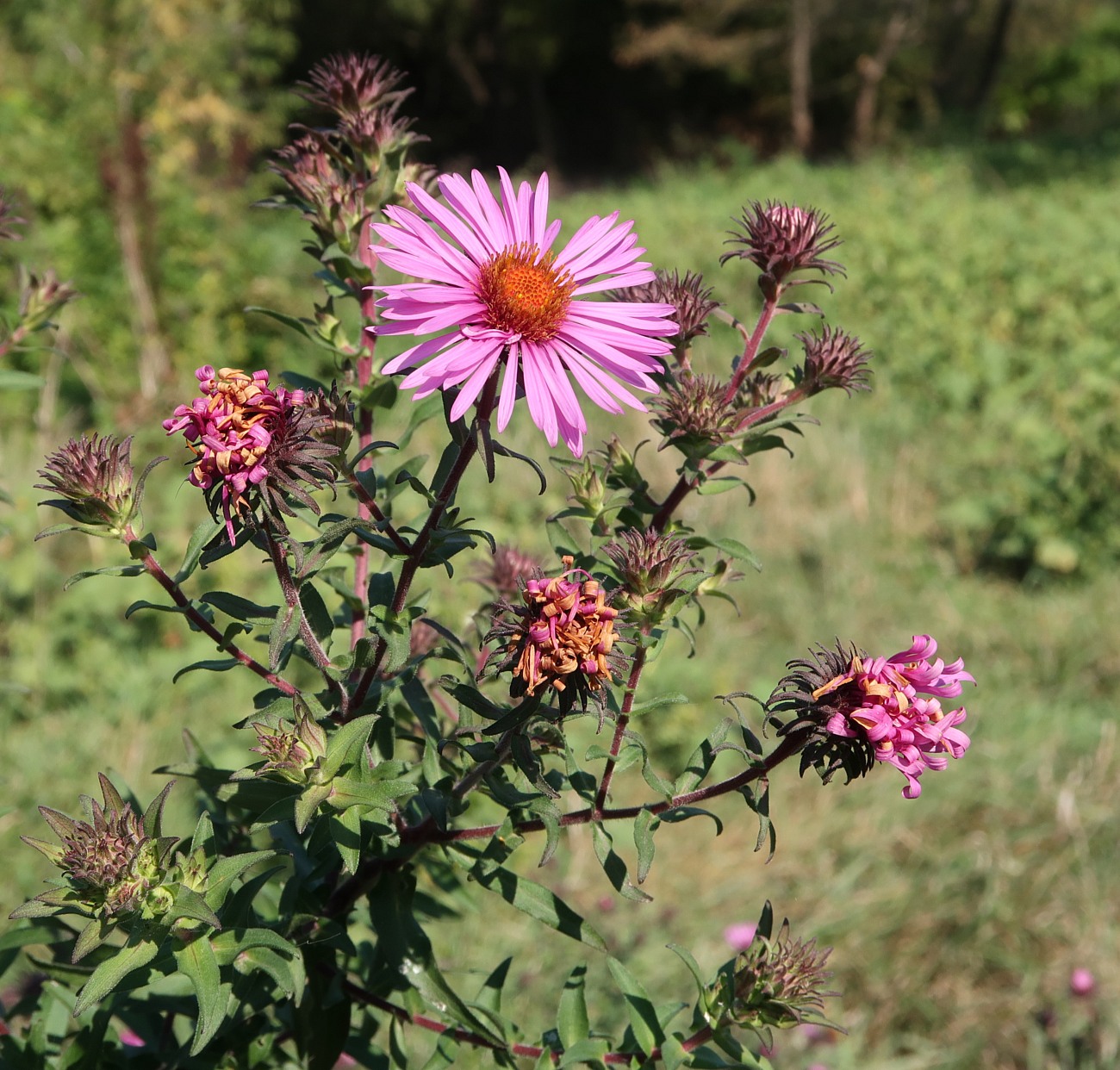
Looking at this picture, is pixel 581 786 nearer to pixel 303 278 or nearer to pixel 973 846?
pixel 973 846

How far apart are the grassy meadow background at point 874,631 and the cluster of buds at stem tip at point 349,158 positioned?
2.89ft

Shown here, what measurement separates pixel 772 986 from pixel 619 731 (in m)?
0.24

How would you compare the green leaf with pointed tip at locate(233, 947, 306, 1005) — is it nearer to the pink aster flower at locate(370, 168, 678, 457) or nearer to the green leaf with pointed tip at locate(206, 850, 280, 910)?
the green leaf with pointed tip at locate(206, 850, 280, 910)

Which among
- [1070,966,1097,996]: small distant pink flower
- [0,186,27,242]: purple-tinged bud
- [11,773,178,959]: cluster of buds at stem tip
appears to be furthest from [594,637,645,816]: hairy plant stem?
[1070,966,1097,996]: small distant pink flower

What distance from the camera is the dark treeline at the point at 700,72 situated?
15.0m

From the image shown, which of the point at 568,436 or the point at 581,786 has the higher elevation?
the point at 568,436

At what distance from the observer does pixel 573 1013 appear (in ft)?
3.29

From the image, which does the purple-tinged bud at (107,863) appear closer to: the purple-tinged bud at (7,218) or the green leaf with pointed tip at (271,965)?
the green leaf with pointed tip at (271,965)

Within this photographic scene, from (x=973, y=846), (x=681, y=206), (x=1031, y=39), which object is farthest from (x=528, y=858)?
(x=1031, y=39)

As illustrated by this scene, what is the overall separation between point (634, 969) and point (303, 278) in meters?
4.55

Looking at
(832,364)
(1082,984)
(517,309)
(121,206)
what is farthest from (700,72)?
(517,309)

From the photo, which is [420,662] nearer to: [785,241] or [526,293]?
[526,293]

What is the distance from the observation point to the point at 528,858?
99.1 inches

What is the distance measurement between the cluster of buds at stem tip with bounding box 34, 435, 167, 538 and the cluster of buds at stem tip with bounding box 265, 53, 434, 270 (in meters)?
0.29
